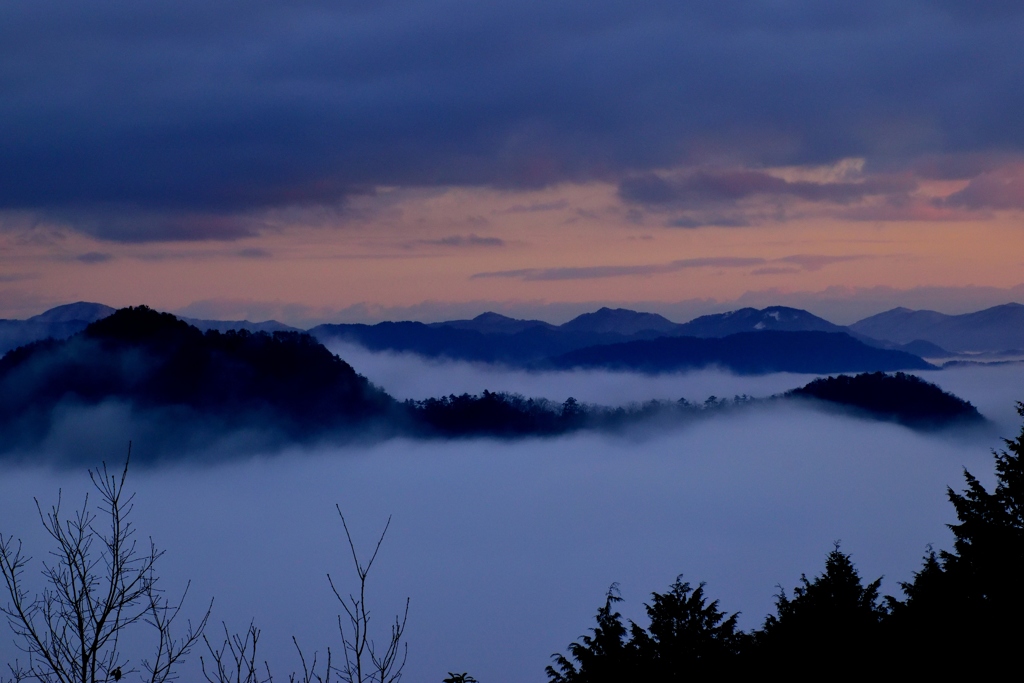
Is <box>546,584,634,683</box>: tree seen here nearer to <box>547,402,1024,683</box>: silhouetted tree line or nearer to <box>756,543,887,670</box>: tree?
<box>547,402,1024,683</box>: silhouetted tree line

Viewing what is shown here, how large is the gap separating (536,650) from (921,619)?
174332 millimetres

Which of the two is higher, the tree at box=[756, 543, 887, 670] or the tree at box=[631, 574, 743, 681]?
the tree at box=[756, 543, 887, 670]

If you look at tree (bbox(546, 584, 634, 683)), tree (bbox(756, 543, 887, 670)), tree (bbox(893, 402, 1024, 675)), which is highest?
tree (bbox(893, 402, 1024, 675))

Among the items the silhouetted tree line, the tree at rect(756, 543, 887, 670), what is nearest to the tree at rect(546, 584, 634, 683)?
the silhouetted tree line

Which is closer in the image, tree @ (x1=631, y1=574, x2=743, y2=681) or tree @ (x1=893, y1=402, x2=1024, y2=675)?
tree @ (x1=893, y1=402, x2=1024, y2=675)

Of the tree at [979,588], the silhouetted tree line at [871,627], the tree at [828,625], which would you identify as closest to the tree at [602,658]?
the silhouetted tree line at [871,627]

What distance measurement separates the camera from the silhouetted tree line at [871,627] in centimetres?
2081

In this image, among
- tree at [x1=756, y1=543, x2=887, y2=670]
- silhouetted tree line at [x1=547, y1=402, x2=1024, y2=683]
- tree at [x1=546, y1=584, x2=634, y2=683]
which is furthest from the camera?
tree at [x1=546, y1=584, x2=634, y2=683]

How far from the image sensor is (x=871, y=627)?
1073 inches

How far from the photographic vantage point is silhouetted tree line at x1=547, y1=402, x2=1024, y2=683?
68.3ft

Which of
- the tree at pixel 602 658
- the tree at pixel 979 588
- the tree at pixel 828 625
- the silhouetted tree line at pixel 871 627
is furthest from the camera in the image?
the tree at pixel 602 658

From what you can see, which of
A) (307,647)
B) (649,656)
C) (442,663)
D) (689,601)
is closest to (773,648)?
(649,656)

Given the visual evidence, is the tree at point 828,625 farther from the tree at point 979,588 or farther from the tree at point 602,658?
the tree at point 602,658

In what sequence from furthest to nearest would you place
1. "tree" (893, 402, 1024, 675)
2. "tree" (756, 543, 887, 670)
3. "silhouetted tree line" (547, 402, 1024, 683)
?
"tree" (756, 543, 887, 670), "silhouetted tree line" (547, 402, 1024, 683), "tree" (893, 402, 1024, 675)
